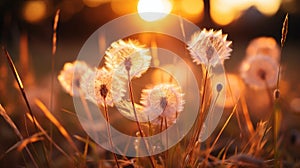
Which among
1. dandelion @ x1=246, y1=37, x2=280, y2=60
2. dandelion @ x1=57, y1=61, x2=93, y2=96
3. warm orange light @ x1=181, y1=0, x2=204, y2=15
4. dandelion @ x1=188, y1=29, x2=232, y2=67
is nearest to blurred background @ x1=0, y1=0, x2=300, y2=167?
warm orange light @ x1=181, y1=0, x2=204, y2=15

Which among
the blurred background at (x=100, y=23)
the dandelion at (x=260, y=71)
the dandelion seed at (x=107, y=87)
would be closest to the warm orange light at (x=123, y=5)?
the blurred background at (x=100, y=23)

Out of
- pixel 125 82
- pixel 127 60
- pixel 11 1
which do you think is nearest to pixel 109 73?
pixel 127 60

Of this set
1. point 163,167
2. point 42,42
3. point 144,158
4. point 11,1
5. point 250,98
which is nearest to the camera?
point 163,167

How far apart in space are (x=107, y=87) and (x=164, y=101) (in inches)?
6.6

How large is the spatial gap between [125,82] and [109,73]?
0.59 feet

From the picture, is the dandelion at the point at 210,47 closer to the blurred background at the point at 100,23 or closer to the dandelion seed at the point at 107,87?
the dandelion seed at the point at 107,87

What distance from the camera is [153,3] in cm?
205

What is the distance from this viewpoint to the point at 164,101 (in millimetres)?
1450

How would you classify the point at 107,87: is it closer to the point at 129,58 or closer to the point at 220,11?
the point at 129,58

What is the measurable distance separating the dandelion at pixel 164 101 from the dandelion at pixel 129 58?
0.07 metres

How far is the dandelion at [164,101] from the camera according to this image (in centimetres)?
146

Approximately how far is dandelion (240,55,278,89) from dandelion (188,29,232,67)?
1.92 ft

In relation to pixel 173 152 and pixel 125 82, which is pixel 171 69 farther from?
pixel 173 152

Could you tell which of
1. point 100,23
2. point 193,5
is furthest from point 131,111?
point 100,23
